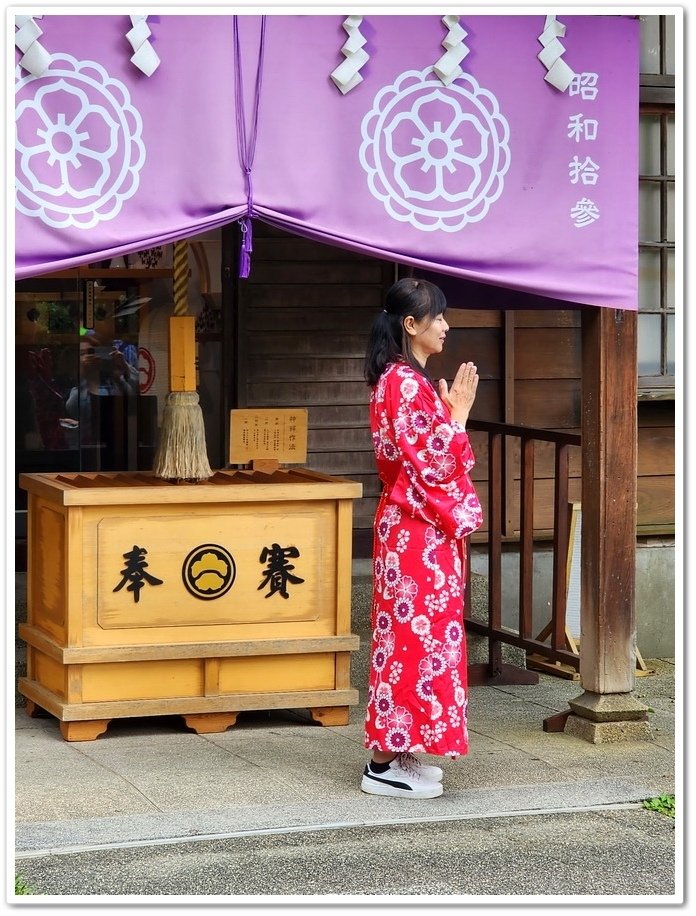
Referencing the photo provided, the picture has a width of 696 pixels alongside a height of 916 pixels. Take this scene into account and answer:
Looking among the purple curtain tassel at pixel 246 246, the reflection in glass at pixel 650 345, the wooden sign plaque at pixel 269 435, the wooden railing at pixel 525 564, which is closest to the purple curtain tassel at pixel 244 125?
the purple curtain tassel at pixel 246 246

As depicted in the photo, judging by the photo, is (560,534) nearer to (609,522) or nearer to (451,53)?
(609,522)

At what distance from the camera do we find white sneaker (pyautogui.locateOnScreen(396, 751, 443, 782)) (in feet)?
17.8

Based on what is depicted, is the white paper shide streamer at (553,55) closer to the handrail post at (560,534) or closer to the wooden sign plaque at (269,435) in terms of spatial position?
the handrail post at (560,534)

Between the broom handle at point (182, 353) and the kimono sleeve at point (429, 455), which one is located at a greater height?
the broom handle at point (182, 353)

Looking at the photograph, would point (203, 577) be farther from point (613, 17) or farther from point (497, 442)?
point (613, 17)

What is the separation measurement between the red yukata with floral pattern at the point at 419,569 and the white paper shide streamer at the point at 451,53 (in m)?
1.20

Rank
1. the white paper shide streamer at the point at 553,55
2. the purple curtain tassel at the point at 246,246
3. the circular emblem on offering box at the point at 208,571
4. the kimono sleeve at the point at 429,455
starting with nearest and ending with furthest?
the purple curtain tassel at the point at 246,246
the kimono sleeve at the point at 429,455
the white paper shide streamer at the point at 553,55
the circular emblem on offering box at the point at 208,571

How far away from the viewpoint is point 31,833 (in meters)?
4.82

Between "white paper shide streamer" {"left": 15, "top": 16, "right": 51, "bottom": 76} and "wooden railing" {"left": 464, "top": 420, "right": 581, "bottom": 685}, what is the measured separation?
10.2 feet

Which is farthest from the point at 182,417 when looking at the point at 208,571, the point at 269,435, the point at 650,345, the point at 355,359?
the point at 650,345

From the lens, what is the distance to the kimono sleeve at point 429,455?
5.16 m

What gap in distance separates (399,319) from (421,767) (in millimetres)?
1842
